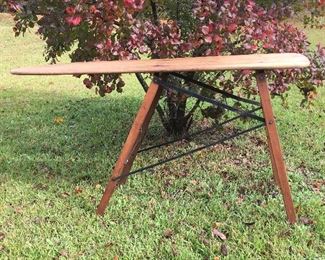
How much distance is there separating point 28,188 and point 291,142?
2.61m

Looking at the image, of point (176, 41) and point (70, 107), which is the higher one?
point (176, 41)

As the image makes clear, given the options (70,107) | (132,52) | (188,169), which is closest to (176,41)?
(132,52)

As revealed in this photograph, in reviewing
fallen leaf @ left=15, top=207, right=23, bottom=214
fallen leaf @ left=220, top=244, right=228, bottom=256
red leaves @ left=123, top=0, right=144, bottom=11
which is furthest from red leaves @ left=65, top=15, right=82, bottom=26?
fallen leaf @ left=220, top=244, right=228, bottom=256

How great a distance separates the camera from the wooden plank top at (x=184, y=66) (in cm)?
276

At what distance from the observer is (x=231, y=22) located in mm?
3650

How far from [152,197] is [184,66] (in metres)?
1.16

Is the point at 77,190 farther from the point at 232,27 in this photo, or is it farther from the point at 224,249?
the point at 232,27

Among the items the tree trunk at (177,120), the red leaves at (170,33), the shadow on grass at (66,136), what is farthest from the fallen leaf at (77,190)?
the tree trunk at (177,120)

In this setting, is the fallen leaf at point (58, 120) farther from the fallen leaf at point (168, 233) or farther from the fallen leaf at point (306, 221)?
the fallen leaf at point (306, 221)

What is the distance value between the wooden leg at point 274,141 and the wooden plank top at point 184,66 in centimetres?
16

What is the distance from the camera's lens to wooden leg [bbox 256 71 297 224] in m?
2.95

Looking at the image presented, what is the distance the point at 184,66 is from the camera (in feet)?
9.37

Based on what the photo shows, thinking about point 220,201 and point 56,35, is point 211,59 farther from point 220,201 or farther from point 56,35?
point 56,35

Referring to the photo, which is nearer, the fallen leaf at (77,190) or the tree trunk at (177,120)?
the fallen leaf at (77,190)
